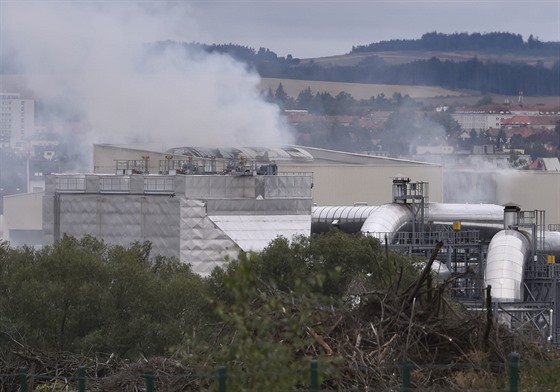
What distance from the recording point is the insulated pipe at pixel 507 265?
149ft

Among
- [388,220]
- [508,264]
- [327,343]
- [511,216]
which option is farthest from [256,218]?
[327,343]

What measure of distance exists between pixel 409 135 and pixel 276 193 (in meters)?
108

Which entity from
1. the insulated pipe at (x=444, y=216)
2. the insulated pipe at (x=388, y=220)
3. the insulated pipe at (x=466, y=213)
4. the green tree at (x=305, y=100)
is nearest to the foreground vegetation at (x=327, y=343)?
the insulated pipe at (x=388, y=220)

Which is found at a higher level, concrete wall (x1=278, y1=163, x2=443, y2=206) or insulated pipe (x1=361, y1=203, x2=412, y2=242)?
insulated pipe (x1=361, y1=203, x2=412, y2=242)

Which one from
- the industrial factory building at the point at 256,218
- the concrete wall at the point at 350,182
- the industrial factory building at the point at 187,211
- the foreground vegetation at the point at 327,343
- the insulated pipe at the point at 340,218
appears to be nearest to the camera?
the foreground vegetation at the point at 327,343

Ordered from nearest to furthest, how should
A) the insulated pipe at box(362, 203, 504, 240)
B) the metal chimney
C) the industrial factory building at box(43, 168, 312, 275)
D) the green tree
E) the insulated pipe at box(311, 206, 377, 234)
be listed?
the metal chimney
the insulated pipe at box(362, 203, 504, 240)
the industrial factory building at box(43, 168, 312, 275)
the insulated pipe at box(311, 206, 377, 234)
the green tree

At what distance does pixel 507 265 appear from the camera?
155 ft

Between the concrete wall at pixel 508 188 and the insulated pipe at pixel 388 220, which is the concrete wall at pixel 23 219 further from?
the insulated pipe at pixel 388 220

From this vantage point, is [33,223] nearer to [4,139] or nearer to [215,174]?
[215,174]

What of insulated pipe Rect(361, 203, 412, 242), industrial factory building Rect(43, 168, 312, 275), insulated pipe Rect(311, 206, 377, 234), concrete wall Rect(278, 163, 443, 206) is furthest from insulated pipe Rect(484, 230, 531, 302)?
concrete wall Rect(278, 163, 443, 206)

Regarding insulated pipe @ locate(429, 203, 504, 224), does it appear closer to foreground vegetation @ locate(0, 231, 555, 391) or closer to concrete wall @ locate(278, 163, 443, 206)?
concrete wall @ locate(278, 163, 443, 206)

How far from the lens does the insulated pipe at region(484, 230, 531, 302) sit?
149ft

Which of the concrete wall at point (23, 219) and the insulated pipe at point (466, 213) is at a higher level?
the insulated pipe at point (466, 213)

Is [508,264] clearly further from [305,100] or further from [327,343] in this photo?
[305,100]
